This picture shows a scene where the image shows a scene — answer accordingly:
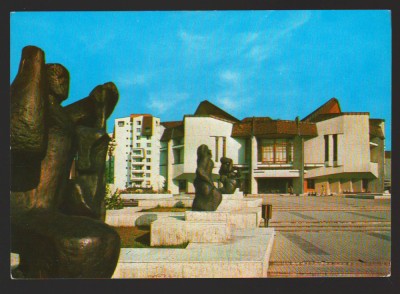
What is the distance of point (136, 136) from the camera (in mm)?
75062

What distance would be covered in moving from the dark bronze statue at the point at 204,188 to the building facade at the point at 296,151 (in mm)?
37526

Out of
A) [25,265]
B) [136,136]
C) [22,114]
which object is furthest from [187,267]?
[136,136]

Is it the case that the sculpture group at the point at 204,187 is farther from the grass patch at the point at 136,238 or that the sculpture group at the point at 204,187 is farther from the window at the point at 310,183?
the window at the point at 310,183

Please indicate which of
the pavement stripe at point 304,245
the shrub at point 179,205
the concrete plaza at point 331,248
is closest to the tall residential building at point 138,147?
the shrub at point 179,205

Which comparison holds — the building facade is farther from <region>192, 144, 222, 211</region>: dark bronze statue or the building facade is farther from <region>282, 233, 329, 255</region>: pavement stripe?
<region>192, 144, 222, 211</region>: dark bronze statue

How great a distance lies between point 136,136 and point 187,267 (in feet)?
229

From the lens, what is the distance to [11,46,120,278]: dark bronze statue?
10.2 feet

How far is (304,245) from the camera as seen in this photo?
10.3 metres

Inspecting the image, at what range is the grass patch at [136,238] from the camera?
8.91m

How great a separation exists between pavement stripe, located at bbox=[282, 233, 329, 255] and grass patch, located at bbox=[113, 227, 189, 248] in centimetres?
282

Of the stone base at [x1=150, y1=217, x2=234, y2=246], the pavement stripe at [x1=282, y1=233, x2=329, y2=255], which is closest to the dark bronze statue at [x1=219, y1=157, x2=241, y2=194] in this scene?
the pavement stripe at [x1=282, y1=233, x2=329, y2=255]

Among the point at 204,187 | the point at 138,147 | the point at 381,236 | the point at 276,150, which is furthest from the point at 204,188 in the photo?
the point at 138,147

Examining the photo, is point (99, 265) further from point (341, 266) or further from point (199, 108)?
point (199, 108)

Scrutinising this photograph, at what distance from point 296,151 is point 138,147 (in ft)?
110
